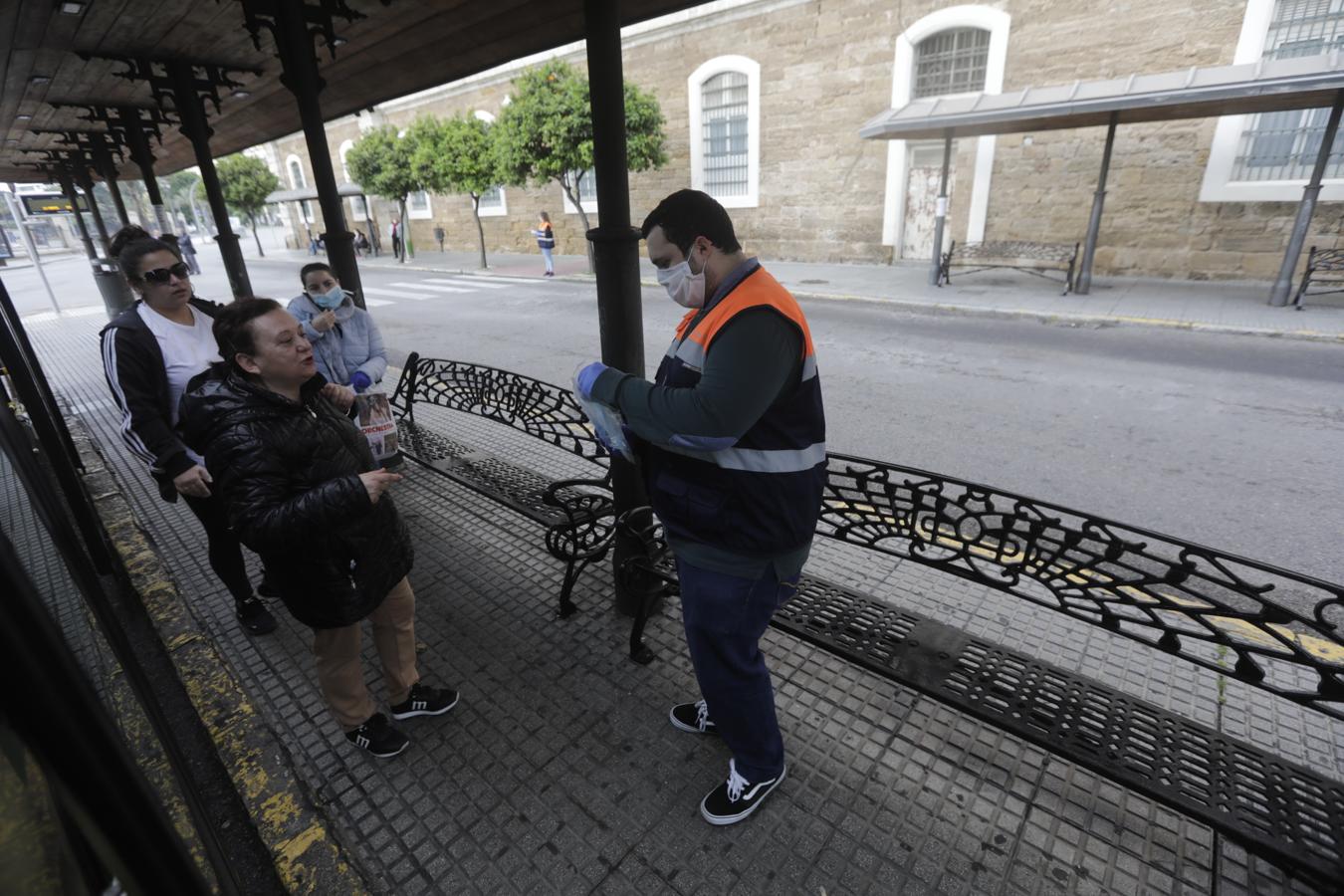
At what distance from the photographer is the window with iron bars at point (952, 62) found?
544 inches

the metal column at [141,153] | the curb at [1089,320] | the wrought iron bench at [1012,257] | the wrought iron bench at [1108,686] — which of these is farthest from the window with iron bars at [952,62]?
the wrought iron bench at [1108,686]

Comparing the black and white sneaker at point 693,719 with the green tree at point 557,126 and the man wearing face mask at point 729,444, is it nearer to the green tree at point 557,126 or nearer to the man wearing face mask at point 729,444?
the man wearing face mask at point 729,444

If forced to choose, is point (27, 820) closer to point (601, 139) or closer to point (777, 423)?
point (777, 423)

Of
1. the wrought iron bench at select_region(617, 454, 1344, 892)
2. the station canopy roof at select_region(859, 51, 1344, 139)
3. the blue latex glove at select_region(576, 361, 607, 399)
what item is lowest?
the wrought iron bench at select_region(617, 454, 1344, 892)

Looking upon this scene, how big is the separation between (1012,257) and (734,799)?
1343 centimetres

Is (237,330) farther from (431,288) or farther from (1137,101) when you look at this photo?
(431,288)

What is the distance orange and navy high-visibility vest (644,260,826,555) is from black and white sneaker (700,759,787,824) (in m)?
0.86

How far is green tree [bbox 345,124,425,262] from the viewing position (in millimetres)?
20891

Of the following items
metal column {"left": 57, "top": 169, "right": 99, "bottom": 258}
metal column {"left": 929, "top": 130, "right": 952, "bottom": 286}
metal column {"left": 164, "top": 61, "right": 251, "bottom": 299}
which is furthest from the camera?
metal column {"left": 57, "top": 169, "right": 99, "bottom": 258}

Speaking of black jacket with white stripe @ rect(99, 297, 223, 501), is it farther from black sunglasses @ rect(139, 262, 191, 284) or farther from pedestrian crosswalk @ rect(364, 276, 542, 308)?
pedestrian crosswalk @ rect(364, 276, 542, 308)

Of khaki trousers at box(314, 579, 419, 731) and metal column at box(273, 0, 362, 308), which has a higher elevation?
metal column at box(273, 0, 362, 308)

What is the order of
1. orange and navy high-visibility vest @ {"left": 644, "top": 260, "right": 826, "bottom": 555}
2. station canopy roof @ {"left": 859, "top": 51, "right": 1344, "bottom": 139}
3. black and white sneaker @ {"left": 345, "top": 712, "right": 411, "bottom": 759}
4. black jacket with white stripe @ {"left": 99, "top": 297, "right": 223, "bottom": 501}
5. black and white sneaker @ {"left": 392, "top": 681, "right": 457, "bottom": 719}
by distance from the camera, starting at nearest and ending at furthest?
1. orange and navy high-visibility vest @ {"left": 644, "top": 260, "right": 826, "bottom": 555}
2. black and white sneaker @ {"left": 345, "top": 712, "right": 411, "bottom": 759}
3. black and white sneaker @ {"left": 392, "top": 681, "right": 457, "bottom": 719}
4. black jacket with white stripe @ {"left": 99, "top": 297, "right": 223, "bottom": 501}
5. station canopy roof @ {"left": 859, "top": 51, "right": 1344, "bottom": 139}

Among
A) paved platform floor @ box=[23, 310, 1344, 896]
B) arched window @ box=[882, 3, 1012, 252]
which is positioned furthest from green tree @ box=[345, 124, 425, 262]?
paved platform floor @ box=[23, 310, 1344, 896]

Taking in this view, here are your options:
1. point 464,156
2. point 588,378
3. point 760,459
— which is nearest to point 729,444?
point 760,459
